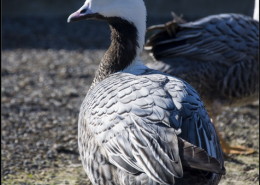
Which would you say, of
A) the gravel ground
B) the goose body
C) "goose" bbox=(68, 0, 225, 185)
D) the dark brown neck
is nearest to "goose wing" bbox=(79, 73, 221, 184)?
"goose" bbox=(68, 0, 225, 185)

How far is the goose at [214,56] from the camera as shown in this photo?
19.6 ft

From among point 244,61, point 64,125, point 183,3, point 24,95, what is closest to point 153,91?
point 244,61

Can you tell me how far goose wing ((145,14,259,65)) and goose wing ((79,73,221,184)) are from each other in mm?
1995

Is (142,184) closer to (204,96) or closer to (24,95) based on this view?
(204,96)

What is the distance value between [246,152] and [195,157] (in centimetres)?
300

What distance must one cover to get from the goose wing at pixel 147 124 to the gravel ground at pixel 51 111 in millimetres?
1614

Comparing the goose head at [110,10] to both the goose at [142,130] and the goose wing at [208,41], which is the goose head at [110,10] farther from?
the goose wing at [208,41]

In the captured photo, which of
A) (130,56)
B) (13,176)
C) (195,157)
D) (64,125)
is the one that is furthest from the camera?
(64,125)

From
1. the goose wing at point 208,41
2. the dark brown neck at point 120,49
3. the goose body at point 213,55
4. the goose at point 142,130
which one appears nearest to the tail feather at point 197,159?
the goose at point 142,130

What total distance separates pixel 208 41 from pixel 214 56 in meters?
0.17

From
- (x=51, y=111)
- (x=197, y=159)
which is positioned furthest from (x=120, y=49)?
(x=51, y=111)

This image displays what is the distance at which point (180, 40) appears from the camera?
604 cm

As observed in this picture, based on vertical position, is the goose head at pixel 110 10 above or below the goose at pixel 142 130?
above

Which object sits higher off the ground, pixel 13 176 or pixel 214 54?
pixel 214 54
